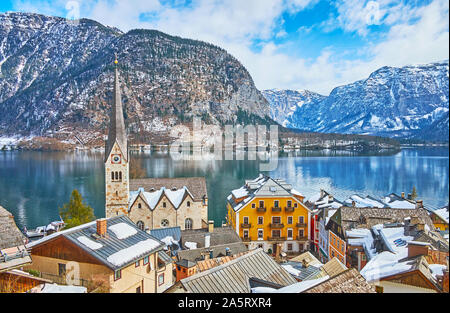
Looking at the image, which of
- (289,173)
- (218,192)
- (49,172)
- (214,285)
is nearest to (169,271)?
(214,285)

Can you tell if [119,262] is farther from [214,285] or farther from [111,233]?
[214,285]

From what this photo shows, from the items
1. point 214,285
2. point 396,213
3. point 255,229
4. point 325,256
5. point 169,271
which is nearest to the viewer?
point 214,285

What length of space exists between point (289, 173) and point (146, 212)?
72.2 meters

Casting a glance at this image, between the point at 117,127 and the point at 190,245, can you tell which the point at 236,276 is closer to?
the point at 190,245

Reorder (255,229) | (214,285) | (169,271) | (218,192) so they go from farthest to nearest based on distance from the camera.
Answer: (218,192) < (255,229) < (169,271) < (214,285)

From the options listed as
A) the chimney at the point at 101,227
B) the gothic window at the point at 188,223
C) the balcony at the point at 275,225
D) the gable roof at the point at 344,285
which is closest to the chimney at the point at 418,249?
the gable roof at the point at 344,285

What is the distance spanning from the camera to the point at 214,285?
21.9 ft

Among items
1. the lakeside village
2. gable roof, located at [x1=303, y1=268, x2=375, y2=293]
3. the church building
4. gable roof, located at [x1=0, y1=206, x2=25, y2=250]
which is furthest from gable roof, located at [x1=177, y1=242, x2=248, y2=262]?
gable roof, located at [x1=303, y1=268, x2=375, y2=293]

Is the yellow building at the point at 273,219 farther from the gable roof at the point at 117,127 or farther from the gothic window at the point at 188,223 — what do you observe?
the gable roof at the point at 117,127

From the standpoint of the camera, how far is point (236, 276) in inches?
296

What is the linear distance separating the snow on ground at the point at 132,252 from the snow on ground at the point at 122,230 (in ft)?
2.47

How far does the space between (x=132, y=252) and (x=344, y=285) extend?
30.6 ft

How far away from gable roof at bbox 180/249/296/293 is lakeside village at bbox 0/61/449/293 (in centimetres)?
3

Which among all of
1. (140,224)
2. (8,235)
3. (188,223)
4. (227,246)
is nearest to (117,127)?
(140,224)
